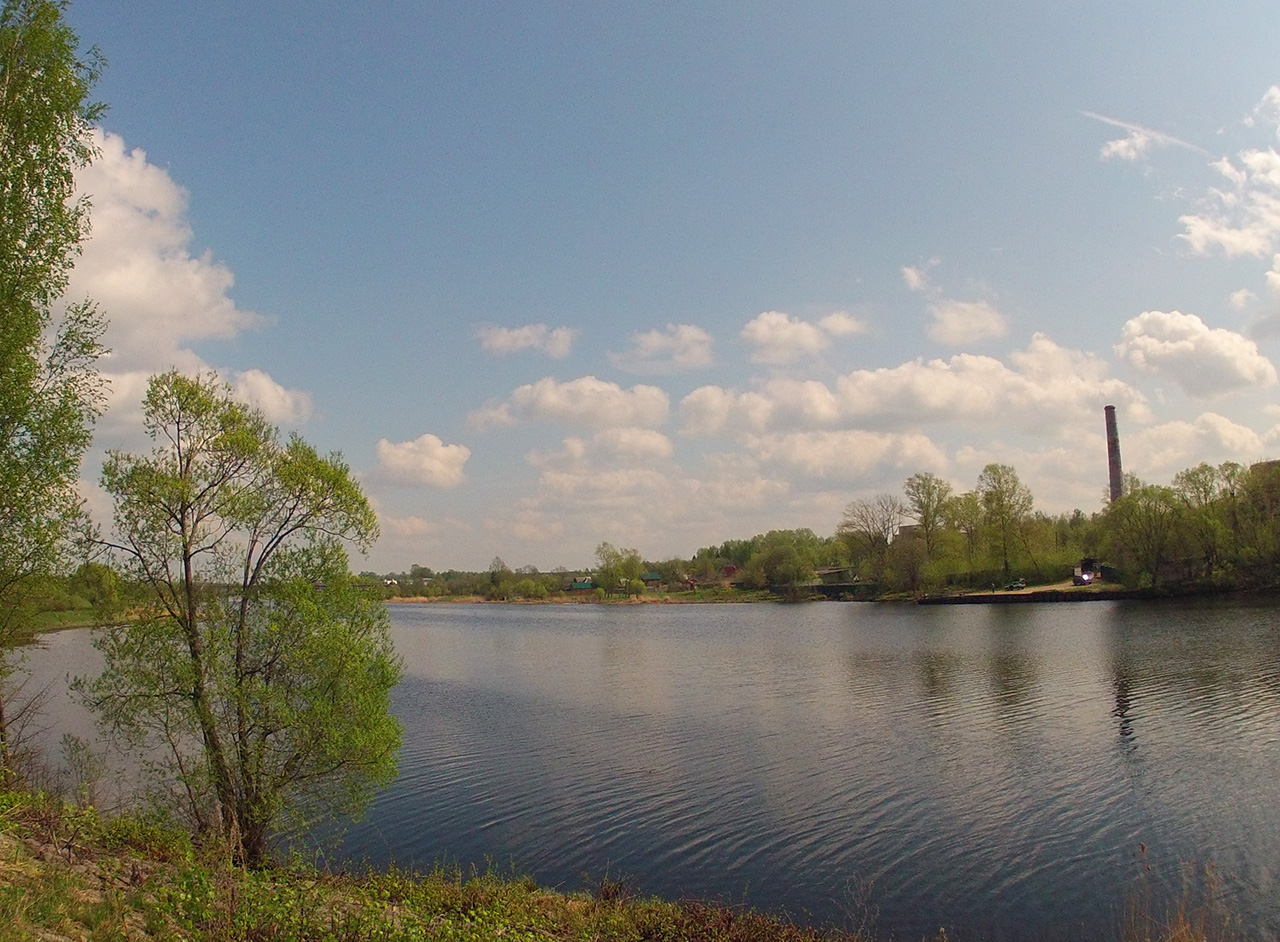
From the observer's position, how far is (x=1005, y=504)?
10519 centimetres

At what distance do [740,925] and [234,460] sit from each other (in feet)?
49.7

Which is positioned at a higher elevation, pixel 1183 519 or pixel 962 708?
pixel 1183 519

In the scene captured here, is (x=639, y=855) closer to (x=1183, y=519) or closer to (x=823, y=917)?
(x=823, y=917)

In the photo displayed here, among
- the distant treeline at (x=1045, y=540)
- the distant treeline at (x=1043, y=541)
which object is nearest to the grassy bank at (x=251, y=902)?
the distant treeline at (x=1043, y=541)

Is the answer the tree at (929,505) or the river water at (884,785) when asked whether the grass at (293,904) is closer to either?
the river water at (884,785)

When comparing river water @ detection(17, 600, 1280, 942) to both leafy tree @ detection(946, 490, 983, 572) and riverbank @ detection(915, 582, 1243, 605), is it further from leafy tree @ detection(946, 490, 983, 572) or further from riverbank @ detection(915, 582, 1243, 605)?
leafy tree @ detection(946, 490, 983, 572)

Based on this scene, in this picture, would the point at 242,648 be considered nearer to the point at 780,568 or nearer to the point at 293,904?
the point at 293,904

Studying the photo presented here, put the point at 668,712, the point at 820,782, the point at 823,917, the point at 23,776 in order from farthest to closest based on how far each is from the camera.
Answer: the point at 668,712, the point at 820,782, the point at 23,776, the point at 823,917

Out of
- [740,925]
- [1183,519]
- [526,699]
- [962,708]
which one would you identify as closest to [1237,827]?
[740,925]

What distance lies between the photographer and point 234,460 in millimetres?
18797

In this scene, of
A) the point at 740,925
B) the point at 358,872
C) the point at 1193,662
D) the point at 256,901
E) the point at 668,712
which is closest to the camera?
the point at 256,901

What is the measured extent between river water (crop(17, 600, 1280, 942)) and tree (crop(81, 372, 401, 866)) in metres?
3.48

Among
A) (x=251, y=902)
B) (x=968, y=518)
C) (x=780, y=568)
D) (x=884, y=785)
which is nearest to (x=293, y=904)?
(x=251, y=902)

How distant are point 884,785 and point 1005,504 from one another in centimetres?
9304
